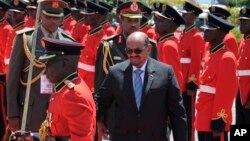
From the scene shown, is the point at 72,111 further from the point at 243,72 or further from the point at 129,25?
the point at 243,72

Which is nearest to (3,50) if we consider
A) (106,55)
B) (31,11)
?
(31,11)

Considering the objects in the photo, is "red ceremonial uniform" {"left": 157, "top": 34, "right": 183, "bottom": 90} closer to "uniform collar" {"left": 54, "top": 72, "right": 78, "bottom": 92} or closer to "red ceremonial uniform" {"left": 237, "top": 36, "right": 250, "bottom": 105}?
"red ceremonial uniform" {"left": 237, "top": 36, "right": 250, "bottom": 105}

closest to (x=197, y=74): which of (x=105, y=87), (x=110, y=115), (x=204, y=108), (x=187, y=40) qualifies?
(x=187, y=40)

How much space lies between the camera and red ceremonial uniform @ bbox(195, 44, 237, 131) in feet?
22.9

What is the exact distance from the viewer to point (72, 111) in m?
4.64

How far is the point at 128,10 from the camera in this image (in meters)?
7.75

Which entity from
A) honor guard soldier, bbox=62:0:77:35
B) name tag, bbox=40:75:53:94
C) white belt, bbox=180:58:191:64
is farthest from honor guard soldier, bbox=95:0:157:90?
honor guard soldier, bbox=62:0:77:35

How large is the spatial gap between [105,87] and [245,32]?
3783mm

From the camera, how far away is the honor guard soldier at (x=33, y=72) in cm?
647

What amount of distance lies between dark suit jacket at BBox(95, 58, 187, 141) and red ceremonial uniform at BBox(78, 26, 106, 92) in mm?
3525

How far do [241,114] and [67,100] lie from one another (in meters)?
4.74

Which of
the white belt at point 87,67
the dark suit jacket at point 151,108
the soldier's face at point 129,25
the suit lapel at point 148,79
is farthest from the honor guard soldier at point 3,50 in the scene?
the suit lapel at point 148,79

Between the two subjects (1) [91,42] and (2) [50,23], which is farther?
(1) [91,42]

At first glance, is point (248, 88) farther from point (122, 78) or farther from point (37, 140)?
point (37, 140)
